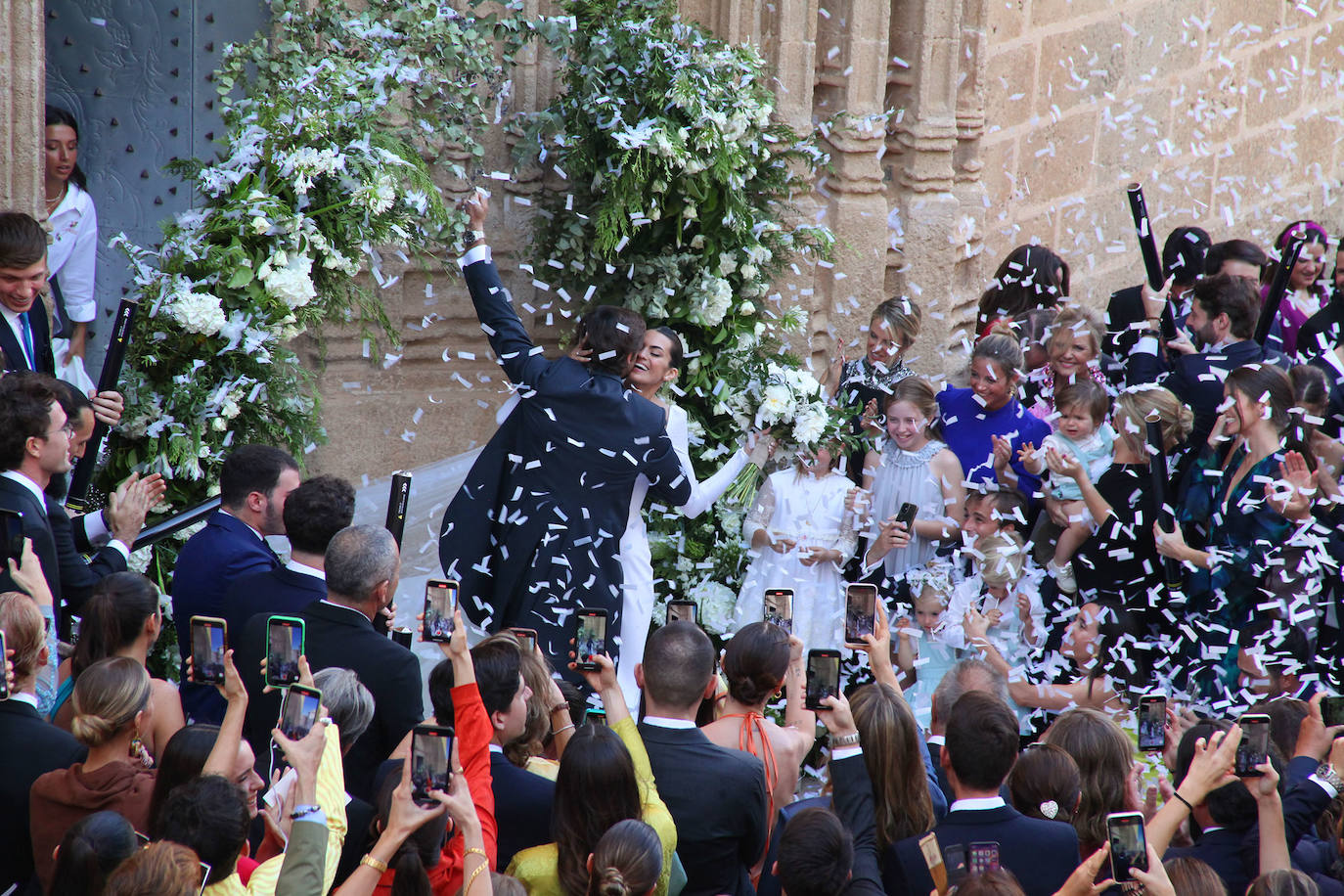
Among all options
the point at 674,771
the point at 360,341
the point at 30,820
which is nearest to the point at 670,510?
the point at 360,341

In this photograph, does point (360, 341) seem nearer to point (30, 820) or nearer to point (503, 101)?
point (503, 101)

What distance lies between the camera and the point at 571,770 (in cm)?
337

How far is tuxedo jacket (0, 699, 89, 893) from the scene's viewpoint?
350 centimetres

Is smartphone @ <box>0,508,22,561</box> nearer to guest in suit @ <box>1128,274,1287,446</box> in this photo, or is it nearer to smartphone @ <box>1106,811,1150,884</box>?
smartphone @ <box>1106,811,1150,884</box>

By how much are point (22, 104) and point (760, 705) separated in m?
3.41

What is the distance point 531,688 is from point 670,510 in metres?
2.79

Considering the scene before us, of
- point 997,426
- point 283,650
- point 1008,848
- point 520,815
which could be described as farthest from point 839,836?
point 997,426

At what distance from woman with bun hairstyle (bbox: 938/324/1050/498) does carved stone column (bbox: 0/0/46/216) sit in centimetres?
376

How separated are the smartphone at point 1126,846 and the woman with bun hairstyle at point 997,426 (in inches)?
134

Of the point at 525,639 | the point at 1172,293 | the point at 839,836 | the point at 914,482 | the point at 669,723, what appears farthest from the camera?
the point at 1172,293

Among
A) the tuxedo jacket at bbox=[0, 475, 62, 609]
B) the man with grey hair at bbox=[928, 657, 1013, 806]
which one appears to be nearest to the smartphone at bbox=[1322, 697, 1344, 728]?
the man with grey hair at bbox=[928, 657, 1013, 806]

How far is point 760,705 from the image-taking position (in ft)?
13.7

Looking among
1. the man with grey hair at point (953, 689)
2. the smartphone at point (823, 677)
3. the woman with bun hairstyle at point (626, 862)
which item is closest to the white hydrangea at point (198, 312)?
the smartphone at point (823, 677)

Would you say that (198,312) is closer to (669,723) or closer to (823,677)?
(669,723)
